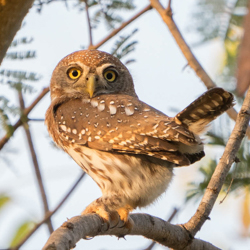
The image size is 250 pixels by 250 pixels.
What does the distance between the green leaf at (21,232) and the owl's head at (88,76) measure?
1.33 m

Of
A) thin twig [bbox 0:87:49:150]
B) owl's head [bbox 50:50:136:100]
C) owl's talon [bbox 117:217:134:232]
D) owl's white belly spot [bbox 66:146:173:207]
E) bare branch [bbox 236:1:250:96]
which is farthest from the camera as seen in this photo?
owl's head [bbox 50:50:136:100]

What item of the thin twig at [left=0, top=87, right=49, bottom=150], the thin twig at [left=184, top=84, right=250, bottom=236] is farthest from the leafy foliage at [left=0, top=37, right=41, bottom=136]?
the thin twig at [left=184, top=84, right=250, bottom=236]

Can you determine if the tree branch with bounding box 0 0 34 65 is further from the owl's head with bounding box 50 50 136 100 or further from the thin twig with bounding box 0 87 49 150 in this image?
the owl's head with bounding box 50 50 136 100

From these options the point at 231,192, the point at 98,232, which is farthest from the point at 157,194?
the point at 98,232

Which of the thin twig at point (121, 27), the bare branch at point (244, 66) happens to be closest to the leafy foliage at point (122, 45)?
the thin twig at point (121, 27)

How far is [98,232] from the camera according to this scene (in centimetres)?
297

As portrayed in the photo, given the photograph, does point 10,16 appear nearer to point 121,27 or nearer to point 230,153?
point 230,153

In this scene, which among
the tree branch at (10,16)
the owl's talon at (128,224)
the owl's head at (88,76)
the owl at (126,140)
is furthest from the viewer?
the owl's head at (88,76)

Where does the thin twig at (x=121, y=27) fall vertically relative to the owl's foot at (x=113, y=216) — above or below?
above

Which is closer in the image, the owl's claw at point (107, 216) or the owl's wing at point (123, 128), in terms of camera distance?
the owl's claw at point (107, 216)

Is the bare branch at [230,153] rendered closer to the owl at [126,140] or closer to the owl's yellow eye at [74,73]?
the owl at [126,140]

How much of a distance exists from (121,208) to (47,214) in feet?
3.16

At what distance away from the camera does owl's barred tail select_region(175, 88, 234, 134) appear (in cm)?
323

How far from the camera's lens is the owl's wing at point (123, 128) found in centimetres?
352
